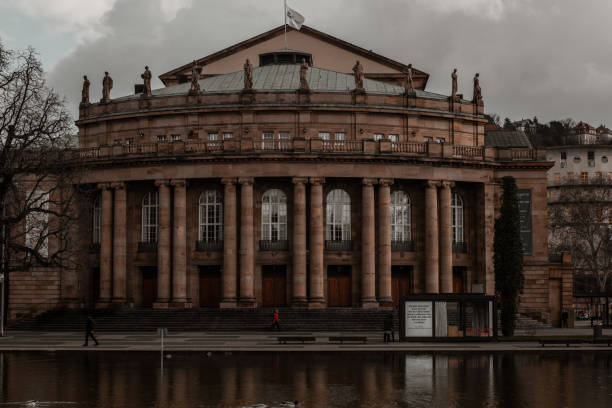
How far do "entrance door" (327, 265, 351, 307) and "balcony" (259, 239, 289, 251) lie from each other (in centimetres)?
366

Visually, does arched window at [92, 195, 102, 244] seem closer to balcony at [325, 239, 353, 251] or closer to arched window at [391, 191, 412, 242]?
balcony at [325, 239, 353, 251]

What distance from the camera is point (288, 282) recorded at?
6719cm

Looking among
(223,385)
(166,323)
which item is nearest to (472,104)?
(166,323)

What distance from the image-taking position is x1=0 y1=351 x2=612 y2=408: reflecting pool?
25625mm

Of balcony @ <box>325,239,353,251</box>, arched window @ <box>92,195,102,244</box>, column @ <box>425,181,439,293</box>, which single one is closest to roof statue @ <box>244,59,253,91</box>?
balcony @ <box>325,239,353,251</box>

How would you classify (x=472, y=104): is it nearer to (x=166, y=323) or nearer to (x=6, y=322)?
(x=166, y=323)

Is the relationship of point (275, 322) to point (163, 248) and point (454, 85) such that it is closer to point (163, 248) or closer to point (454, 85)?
point (163, 248)

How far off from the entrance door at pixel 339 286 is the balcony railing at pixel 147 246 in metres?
13.3

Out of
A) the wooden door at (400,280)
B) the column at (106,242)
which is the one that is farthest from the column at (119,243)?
the wooden door at (400,280)

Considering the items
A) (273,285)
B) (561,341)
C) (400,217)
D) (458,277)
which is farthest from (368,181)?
(561,341)

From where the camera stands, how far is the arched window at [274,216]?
67.7 metres

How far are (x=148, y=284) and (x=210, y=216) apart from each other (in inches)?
285

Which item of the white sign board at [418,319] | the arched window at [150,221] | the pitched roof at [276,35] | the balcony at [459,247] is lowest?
the white sign board at [418,319]

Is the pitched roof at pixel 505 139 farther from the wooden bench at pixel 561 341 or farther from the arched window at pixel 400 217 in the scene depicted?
the wooden bench at pixel 561 341
